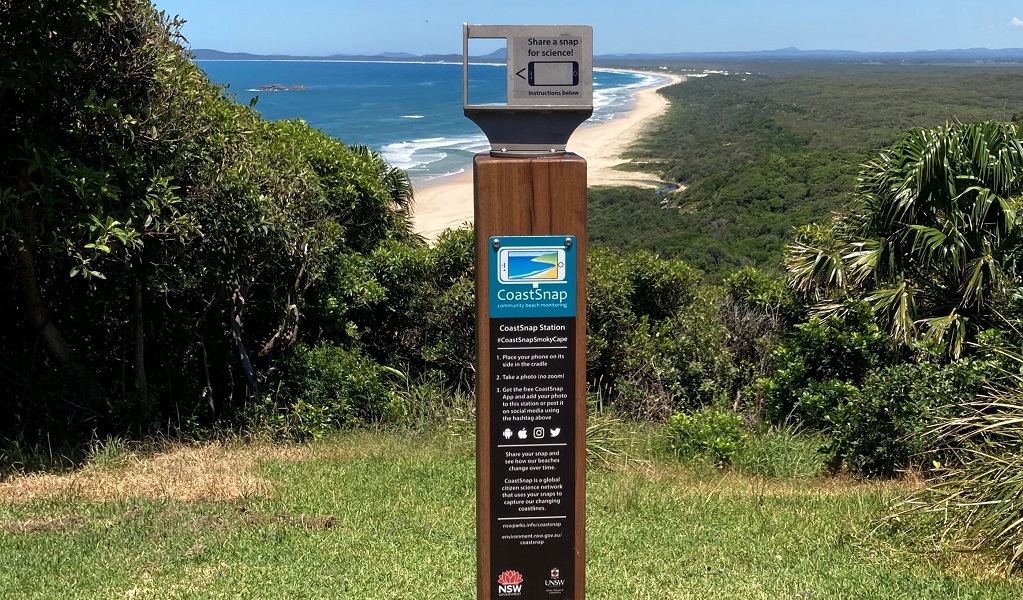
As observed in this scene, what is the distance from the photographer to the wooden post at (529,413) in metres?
3.41

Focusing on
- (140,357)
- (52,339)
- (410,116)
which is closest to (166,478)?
(140,357)

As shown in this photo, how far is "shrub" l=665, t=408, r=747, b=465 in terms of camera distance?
8.16m

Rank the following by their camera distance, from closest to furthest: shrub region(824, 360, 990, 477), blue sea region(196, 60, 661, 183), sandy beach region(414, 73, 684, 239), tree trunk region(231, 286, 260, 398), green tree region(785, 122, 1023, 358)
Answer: shrub region(824, 360, 990, 477) < green tree region(785, 122, 1023, 358) < tree trunk region(231, 286, 260, 398) < sandy beach region(414, 73, 684, 239) < blue sea region(196, 60, 661, 183)

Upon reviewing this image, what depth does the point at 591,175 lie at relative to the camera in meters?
58.4

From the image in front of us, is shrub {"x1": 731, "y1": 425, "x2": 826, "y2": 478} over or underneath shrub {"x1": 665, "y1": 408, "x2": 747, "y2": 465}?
underneath

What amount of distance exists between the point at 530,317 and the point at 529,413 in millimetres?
336

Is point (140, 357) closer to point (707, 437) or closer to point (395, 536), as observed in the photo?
point (395, 536)

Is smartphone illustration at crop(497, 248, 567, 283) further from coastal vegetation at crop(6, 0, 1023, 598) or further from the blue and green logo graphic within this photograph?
coastal vegetation at crop(6, 0, 1023, 598)

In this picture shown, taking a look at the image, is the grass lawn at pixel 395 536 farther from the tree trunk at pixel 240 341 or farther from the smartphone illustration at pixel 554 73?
the smartphone illustration at pixel 554 73

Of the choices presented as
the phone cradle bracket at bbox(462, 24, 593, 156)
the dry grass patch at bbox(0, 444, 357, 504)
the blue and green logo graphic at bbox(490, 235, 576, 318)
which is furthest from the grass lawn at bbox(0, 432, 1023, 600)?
the phone cradle bracket at bbox(462, 24, 593, 156)

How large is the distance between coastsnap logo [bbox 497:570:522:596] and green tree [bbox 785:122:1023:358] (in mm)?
5846

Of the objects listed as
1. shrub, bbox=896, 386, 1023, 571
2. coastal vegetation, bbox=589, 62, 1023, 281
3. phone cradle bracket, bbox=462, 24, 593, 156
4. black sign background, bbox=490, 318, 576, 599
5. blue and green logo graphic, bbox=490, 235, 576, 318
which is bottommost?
coastal vegetation, bbox=589, 62, 1023, 281

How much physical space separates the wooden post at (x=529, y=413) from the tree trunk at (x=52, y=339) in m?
6.37

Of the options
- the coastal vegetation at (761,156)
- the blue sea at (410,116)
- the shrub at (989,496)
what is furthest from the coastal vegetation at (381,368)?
the blue sea at (410,116)
